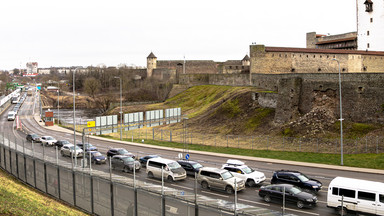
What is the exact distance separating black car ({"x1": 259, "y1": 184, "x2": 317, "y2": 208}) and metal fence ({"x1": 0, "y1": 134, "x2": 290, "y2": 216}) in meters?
7.12

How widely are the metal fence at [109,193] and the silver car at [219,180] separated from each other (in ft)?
24.5

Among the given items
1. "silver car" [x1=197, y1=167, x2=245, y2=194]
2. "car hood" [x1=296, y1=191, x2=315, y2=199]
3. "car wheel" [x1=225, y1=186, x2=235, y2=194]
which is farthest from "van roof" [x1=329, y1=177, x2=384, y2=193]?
"car wheel" [x1=225, y1=186, x2=235, y2=194]

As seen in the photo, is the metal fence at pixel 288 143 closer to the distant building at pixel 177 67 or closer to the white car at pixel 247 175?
the white car at pixel 247 175

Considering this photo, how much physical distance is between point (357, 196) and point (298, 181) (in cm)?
501

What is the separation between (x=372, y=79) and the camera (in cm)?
4306

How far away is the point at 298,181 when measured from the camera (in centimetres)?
2203

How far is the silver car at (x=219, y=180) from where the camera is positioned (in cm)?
2142

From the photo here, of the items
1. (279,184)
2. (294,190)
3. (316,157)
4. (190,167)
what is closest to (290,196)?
(294,190)

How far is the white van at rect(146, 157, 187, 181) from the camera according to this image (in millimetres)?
24234

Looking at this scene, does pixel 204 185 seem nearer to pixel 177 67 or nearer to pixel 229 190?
pixel 229 190

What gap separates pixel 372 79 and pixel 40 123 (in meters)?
59.9

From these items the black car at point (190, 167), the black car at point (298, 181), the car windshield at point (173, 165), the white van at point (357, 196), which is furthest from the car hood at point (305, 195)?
the car windshield at point (173, 165)

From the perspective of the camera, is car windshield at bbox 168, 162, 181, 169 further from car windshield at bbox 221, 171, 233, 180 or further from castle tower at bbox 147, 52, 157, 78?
castle tower at bbox 147, 52, 157, 78

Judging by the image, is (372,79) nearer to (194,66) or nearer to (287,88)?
(287,88)
